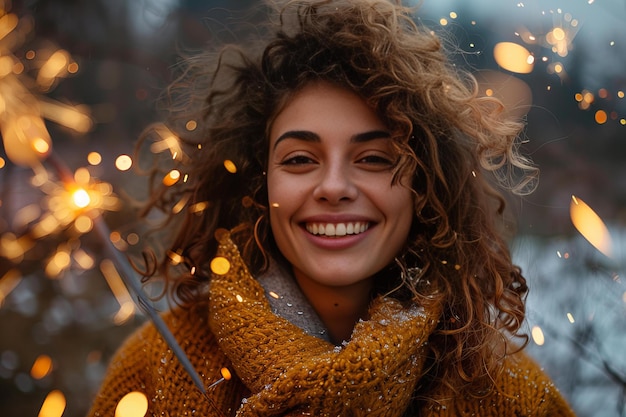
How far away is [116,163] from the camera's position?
10.2ft

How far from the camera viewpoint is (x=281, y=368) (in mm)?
1448

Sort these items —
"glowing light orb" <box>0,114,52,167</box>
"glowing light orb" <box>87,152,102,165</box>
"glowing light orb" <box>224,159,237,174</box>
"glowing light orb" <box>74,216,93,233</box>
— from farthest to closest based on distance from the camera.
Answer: "glowing light orb" <box>87,152,102,165</box> < "glowing light orb" <box>74,216,93,233</box> < "glowing light orb" <box>224,159,237,174</box> < "glowing light orb" <box>0,114,52,167</box>

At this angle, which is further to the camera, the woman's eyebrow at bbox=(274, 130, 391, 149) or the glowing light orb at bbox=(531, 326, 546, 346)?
the glowing light orb at bbox=(531, 326, 546, 346)

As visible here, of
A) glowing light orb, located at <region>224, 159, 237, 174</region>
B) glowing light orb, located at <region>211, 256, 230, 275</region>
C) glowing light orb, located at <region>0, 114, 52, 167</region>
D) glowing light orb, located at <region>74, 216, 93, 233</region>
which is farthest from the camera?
glowing light orb, located at <region>74, 216, 93, 233</region>

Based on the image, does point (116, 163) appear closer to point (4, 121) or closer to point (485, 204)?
point (4, 121)

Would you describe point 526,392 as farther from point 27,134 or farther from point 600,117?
point 600,117

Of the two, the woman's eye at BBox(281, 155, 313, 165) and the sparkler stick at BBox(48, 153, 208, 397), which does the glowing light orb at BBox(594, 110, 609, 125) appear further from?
the sparkler stick at BBox(48, 153, 208, 397)

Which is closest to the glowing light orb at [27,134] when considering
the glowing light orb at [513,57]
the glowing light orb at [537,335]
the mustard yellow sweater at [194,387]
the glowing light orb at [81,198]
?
the glowing light orb at [81,198]

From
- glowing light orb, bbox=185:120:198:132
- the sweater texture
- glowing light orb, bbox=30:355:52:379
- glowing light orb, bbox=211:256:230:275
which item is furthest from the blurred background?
the sweater texture

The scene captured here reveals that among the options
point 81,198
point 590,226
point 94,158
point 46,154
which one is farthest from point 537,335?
point 94,158

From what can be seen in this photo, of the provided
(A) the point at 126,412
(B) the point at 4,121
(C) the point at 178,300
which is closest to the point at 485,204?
(C) the point at 178,300

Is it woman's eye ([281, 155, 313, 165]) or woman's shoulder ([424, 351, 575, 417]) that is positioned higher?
woman's eye ([281, 155, 313, 165])

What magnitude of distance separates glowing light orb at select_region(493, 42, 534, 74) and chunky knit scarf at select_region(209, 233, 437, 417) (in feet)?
3.34

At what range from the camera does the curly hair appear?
5.21 feet
